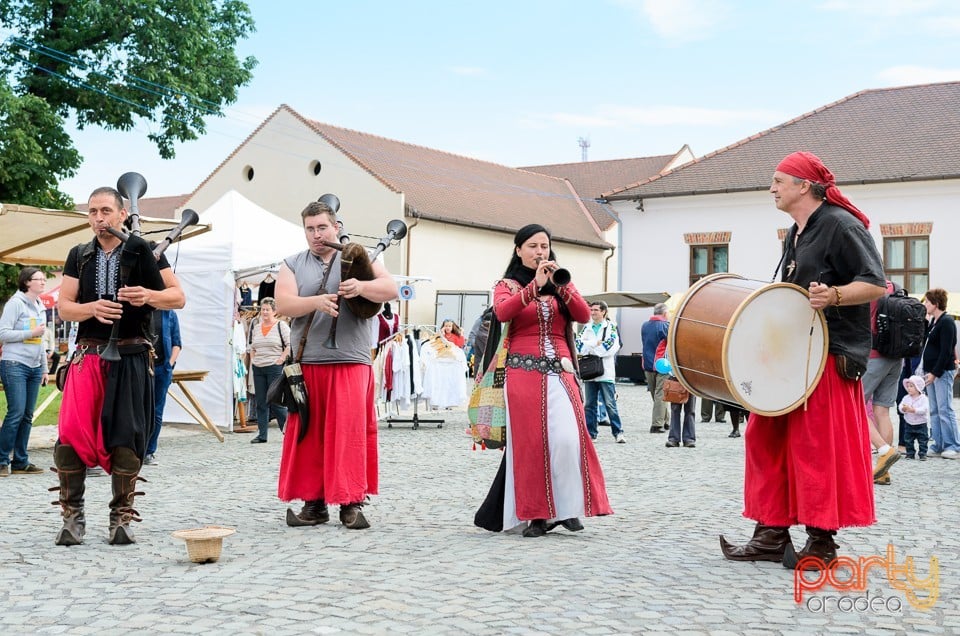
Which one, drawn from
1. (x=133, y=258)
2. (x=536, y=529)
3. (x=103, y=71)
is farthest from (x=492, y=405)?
(x=103, y=71)

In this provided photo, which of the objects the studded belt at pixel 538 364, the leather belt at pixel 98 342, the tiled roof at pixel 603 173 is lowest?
the studded belt at pixel 538 364

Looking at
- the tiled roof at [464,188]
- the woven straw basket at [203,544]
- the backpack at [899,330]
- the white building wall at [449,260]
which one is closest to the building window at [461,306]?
the white building wall at [449,260]

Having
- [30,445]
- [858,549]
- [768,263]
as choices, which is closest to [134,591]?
[858,549]

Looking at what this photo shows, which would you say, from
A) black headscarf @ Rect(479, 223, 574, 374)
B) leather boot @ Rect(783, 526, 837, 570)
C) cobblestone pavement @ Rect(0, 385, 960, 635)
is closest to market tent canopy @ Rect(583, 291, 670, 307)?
cobblestone pavement @ Rect(0, 385, 960, 635)

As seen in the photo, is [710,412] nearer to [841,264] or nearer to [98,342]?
Result: [841,264]

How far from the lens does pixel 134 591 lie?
16.8 feet

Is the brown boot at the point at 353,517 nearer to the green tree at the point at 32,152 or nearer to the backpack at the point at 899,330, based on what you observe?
the backpack at the point at 899,330

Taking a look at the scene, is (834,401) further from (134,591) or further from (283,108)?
(283,108)

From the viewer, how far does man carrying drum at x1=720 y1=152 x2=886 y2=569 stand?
17.7 ft

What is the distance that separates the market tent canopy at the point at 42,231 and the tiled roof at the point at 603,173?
37154mm

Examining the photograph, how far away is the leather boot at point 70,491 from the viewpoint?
6.43 meters

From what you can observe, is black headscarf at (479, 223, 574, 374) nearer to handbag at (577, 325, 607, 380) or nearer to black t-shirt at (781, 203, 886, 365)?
black t-shirt at (781, 203, 886, 365)

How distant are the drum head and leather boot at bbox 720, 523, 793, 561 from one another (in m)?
0.77

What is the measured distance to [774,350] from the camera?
5391mm
